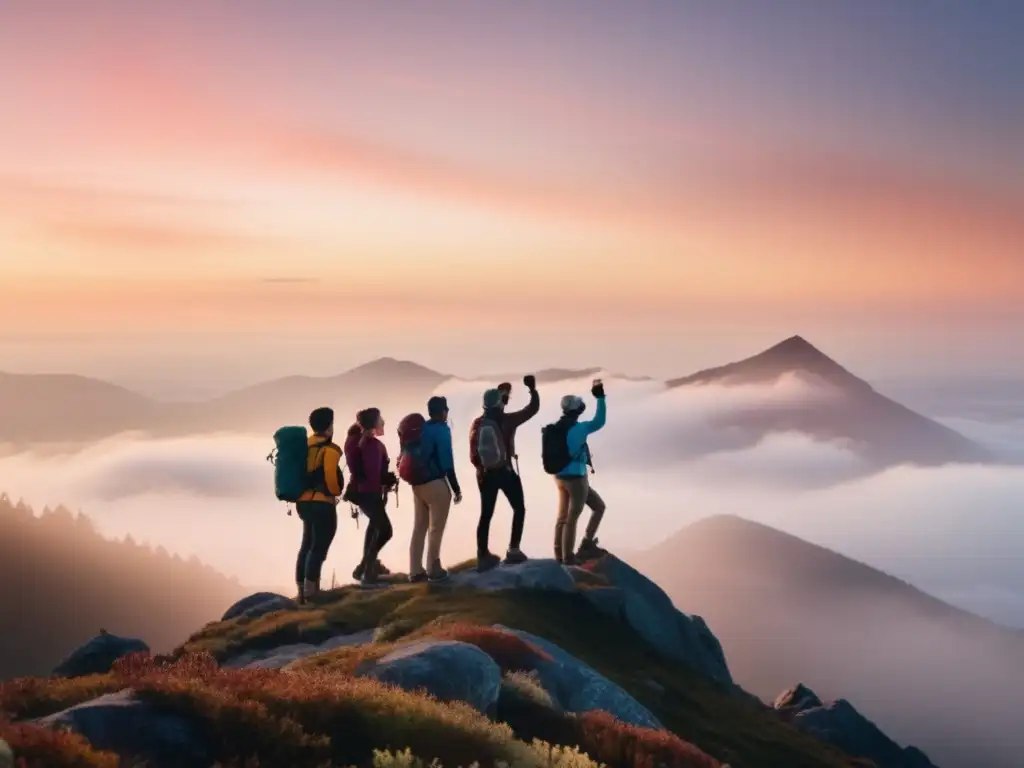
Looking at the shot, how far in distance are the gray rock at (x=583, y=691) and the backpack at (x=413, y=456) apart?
462cm

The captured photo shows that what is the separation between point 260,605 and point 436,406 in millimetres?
9928

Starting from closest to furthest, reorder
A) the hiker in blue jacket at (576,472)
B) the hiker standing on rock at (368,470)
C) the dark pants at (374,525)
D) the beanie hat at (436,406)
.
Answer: the beanie hat at (436,406) → the hiker standing on rock at (368,470) → the dark pants at (374,525) → the hiker in blue jacket at (576,472)

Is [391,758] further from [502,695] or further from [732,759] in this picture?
[732,759]

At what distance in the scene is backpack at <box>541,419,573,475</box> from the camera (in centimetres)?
2289

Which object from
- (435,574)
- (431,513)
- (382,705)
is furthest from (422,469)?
(382,705)

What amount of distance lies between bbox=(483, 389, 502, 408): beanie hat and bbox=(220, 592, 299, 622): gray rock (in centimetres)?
787

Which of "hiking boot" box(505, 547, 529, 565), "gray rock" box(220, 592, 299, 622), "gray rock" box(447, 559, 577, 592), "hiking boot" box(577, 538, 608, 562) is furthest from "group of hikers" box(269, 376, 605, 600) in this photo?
"hiking boot" box(577, 538, 608, 562)

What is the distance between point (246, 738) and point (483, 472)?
12.8 m

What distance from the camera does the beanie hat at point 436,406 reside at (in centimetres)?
2045

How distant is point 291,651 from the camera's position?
21.0m

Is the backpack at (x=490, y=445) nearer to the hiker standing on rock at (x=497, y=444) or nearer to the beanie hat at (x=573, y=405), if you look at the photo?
the hiker standing on rock at (x=497, y=444)

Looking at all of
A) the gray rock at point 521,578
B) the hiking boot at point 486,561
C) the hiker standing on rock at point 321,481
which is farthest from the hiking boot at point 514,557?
the hiker standing on rock at point 321,481

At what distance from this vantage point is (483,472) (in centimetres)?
2162

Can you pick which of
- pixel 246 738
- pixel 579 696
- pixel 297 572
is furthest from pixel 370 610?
pixel 246 738
